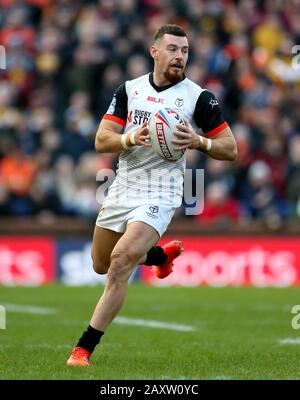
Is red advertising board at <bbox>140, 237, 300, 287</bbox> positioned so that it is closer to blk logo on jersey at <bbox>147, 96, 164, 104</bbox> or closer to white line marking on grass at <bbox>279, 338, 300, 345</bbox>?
white line marking on grass at <bbox>279, 338, 300, 345</bbox>

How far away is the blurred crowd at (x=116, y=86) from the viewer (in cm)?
1812

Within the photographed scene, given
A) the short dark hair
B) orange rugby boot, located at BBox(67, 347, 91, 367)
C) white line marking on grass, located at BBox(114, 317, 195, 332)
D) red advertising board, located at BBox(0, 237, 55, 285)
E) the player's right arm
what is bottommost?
red advertising board, located at BBox(0, 237, 55, 285)

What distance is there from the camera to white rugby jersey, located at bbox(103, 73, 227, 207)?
26.9 ft

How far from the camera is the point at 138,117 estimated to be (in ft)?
27.1

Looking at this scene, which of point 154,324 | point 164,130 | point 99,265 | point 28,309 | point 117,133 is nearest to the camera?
point 164,130

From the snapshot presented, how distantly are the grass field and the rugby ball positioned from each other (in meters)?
1.61

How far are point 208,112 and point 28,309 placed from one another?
5412mm

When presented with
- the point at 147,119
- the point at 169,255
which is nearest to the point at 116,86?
the point at 169,255

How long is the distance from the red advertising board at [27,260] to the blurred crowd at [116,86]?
2.07 feet

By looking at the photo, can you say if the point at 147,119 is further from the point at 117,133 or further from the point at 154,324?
the point at 154,324

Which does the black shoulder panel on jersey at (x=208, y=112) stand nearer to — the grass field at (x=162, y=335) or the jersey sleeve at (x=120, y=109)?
the jersey sleeve at (x=120, y=109)

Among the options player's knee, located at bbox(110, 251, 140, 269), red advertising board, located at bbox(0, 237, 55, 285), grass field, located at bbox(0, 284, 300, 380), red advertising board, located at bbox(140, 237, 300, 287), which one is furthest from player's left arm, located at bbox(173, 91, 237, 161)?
red advertising board, located at bbox(0, 237, 55, 285)
